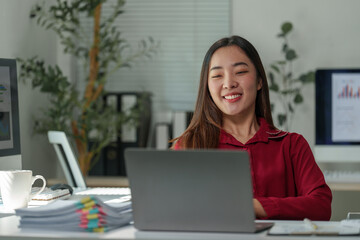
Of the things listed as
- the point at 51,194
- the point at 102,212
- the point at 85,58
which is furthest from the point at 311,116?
the point at 102,212

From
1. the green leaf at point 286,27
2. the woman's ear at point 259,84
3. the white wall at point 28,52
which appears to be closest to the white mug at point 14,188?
the woman's ear at point 259,84

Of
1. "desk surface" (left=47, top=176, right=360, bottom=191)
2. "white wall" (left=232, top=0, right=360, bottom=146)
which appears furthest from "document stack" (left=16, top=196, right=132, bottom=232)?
"white wall" (left=232, top=0, right=360, bottom=146)

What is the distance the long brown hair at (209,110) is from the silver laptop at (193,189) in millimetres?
623

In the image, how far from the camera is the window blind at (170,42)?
12.1 feet

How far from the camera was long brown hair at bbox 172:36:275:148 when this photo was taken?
1.83 metres

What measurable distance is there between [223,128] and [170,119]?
71.5 inches

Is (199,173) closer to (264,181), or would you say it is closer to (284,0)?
(264,181)

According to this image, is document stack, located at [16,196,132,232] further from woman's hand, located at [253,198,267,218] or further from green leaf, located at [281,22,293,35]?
green leaf, located at [281,22,293,35]

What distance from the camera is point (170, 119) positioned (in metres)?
3.69

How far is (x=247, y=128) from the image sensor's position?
6.13 feet

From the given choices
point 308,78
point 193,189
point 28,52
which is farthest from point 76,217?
point 308,78

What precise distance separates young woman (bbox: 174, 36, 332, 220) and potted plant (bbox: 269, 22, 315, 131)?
1.50 meters

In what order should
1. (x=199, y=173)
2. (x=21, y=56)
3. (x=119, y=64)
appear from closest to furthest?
(x=199, y=173), (x=21, y=56), (x=119, y=64)

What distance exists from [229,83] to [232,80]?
0.05 ft
